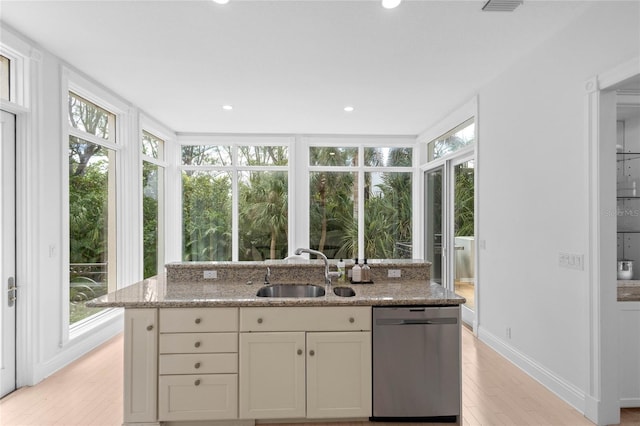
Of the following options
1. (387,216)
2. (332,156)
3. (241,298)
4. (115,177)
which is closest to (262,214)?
(332,156)

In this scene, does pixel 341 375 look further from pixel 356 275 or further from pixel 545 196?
pixel 545 196

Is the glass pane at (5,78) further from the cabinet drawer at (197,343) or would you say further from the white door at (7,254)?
the cabinet drawer at (197,343)

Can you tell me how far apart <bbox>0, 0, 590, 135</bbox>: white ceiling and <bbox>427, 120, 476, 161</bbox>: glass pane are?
1.25 ft

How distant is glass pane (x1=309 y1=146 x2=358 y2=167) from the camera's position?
6.28 m

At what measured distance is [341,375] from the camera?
7.43 feet

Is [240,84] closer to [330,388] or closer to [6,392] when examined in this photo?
[330,388]

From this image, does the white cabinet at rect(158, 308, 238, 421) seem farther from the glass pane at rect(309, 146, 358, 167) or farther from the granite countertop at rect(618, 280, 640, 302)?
the glass pane at rect(309, 146, 358, 167)

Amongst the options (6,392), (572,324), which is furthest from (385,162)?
(6,392)

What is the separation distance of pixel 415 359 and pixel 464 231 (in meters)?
2.81

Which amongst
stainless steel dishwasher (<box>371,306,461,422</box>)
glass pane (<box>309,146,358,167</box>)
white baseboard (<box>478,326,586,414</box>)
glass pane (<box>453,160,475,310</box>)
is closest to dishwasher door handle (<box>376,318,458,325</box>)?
stainless steel dishwasher (<box>371,306,461,422</box>)

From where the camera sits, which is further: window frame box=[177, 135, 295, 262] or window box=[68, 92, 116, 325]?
window frame box=[177, 135, 295, 262]

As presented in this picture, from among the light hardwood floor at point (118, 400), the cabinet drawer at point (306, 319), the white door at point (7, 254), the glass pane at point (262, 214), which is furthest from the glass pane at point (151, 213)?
the cabinet drawer at point (306, 319)

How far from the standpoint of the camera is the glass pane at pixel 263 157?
6227mm

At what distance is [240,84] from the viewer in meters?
3.87
